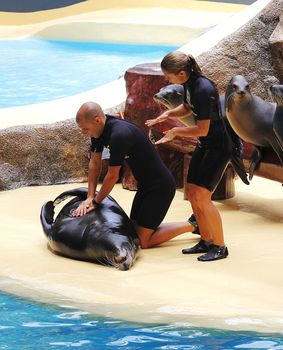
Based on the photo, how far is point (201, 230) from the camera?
17.6 feet

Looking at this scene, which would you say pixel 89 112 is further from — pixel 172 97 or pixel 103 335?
pixel 103 335

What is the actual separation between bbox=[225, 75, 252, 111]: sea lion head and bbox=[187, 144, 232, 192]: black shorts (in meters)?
0.50

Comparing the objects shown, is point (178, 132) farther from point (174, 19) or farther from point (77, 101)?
point (174, 19)

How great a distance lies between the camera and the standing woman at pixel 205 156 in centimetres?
514

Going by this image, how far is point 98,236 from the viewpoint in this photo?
17.1 feet

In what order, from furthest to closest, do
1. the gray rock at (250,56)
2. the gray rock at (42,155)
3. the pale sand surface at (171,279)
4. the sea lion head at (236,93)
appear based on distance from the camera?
the gray rock at (250,56)
the gray rock at (42,155)
the sea lion head at (236,93)
the pale sand surface at (171,279)

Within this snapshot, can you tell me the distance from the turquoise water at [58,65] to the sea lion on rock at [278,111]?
7.54 meters

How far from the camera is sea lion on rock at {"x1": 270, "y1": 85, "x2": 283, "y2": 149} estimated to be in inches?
207

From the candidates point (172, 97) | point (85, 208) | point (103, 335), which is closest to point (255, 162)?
point (172, 97)

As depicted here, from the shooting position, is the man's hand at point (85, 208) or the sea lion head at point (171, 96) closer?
the man's hand at point (85, 208)

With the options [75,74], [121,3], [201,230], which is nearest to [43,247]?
[201,230]

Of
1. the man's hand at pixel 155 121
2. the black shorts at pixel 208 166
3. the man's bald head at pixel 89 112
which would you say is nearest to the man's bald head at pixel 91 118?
the man's bald head at pixel 89 112

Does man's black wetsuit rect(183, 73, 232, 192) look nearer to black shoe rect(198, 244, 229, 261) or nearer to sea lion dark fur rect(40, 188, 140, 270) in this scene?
black shoe rect(198, 244, 229, 261)

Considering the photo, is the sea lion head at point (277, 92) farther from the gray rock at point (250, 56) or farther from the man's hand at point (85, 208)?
the gray rock at point (250, 56)
